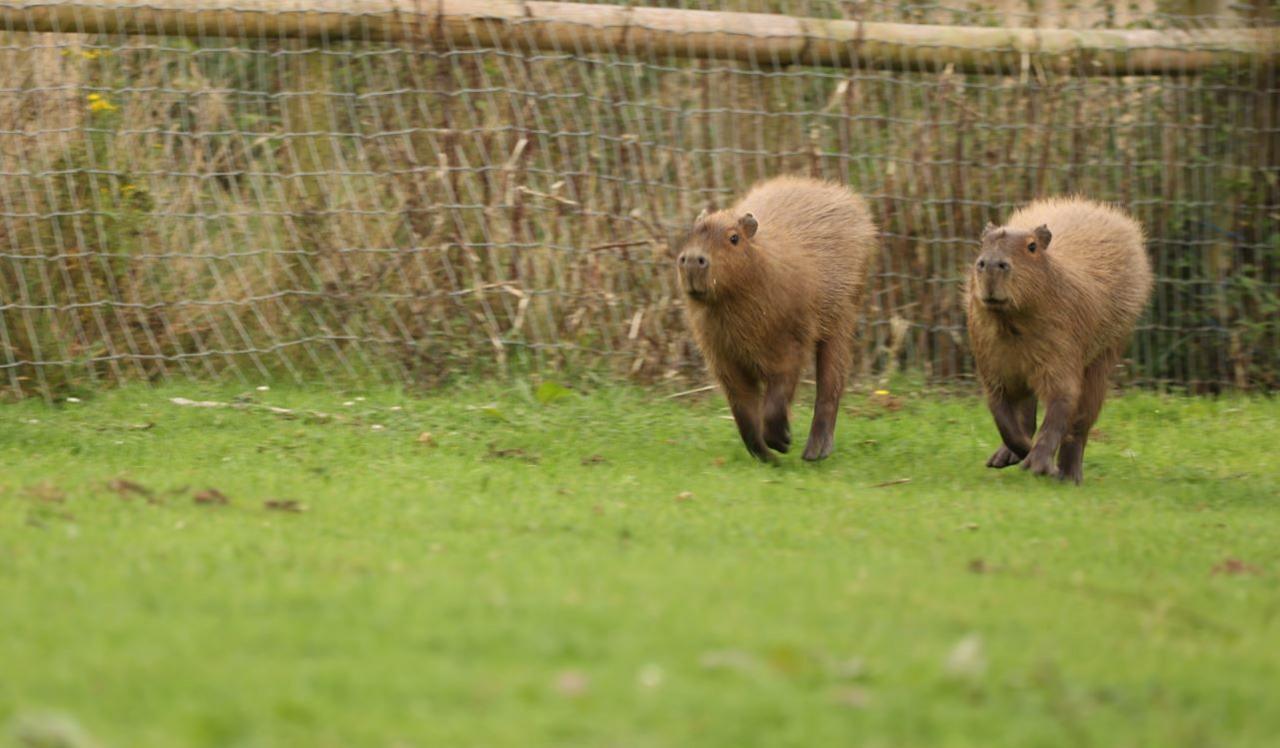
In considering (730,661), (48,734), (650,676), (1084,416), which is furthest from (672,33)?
(48,734)

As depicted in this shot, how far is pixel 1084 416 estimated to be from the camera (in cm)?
723

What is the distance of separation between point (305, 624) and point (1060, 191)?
6.68 m

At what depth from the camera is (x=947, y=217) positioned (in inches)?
362

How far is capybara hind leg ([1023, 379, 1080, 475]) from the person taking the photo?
699cm

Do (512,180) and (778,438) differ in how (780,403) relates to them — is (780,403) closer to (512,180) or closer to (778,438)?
(778,438)

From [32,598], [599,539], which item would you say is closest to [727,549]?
[599,539]

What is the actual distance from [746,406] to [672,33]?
2615mm

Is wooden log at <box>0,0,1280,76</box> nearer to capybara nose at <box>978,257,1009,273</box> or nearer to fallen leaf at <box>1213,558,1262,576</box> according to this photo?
capybara nose at <box>978,257,1009,273</box>

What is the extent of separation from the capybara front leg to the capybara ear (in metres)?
0.67

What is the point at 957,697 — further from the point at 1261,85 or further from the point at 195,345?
the point at 1261,85

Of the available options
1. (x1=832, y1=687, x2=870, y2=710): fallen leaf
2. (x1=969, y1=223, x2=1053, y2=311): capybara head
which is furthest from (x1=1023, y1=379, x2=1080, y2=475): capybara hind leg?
(x1=832, y1=687, x2=870, y2=710): fallen leaf

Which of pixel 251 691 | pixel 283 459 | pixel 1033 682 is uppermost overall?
pixel 251 691

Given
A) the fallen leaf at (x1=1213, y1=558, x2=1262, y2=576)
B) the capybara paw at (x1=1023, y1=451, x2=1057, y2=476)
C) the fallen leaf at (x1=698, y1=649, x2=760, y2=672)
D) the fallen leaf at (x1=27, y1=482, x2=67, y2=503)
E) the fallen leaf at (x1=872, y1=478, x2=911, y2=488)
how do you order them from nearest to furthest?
the fallen leaf at (x1=698, y1=649, x2=760, y2=672)
the fallen leaf at (x1=1213, y1=558, x2=1262, y2=576)
the fallen leaf at (x1=27, y1=482, x2=67, y2=503)
the fallen leaf at (x1=872, y1=478, x2=911, y2=488)
the capybara paw at (x1=1023, y1=451, x2=1057, y2=476)

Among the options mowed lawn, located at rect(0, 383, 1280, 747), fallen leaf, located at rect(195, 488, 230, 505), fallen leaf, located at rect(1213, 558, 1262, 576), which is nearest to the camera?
mowed lawn, located at rect(0, 383, 1280, 747)
